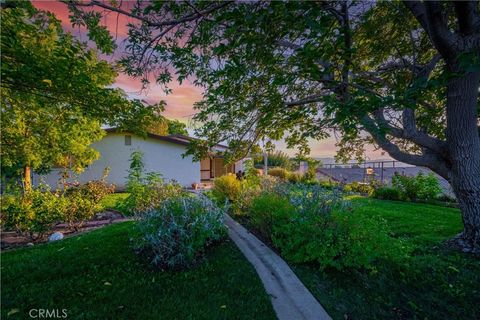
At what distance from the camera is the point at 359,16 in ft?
17.4

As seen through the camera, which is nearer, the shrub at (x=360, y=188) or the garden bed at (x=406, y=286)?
the garden bed at (x=406, y=286)

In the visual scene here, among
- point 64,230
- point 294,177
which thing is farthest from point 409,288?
point 294,177

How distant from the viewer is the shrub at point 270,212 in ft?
15.0

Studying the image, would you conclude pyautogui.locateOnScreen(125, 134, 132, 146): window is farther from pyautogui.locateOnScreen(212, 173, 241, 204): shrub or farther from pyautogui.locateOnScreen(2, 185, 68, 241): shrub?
pyautogui.locateOnScreen(2, 185, 68, 241): shrub

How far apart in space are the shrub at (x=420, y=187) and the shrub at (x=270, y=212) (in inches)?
393

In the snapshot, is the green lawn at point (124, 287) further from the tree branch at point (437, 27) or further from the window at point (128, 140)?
the window at point (128, 140)

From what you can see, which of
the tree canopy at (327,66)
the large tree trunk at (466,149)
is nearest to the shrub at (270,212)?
the tree canopy at (327,66)

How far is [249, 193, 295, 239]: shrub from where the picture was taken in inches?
180

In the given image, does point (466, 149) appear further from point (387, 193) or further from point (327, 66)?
point (387, 193)

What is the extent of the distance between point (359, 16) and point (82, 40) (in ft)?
19.9

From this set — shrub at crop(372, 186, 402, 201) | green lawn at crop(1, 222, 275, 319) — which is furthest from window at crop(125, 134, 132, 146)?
shrub at crop(372, 186, 402, 201)

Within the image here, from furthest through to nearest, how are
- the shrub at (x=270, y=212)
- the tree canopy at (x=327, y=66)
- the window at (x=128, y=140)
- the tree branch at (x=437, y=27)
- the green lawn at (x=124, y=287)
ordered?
1. the window at (x=128, y=140)
2. the shrub at (x=270, y=212)
3. the tree branch at (x=437, y=27)
4. the tree canopy at (x=327, y=66)
5. the green lawn at (x=124, y=287)

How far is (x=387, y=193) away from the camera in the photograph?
481 inches

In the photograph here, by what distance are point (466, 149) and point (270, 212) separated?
4140 mm
